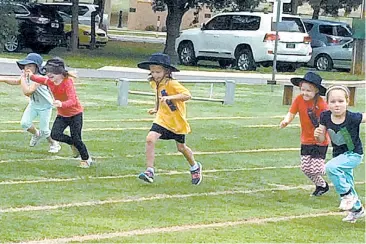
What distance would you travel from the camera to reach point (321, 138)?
8344mm

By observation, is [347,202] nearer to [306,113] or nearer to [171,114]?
[306,113]

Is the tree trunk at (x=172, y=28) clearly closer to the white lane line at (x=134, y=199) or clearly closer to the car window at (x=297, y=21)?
the car window at (x=297, y=21)

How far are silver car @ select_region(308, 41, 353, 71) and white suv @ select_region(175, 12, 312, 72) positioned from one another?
2.54m

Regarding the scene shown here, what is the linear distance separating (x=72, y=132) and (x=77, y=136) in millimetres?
85

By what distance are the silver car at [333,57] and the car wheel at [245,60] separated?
12.4ft

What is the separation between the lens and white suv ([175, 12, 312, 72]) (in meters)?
29.4

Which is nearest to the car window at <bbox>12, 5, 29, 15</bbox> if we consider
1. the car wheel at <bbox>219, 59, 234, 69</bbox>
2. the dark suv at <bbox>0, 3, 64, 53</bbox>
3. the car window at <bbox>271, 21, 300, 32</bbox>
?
the dark suv at <bbox>0, 3, 64, 53</bbox>

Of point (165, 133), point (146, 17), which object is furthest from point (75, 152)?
point (146, 17)

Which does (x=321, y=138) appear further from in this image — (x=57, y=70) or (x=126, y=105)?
(x=126, y=105)

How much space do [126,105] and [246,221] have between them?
9606mm

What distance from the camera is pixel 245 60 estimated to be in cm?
3009

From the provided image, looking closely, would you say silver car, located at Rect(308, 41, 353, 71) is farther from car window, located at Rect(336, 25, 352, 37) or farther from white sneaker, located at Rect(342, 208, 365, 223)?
white sneaker, located at Rect(342, 208, 365, 223)

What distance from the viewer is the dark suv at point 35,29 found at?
106 ft

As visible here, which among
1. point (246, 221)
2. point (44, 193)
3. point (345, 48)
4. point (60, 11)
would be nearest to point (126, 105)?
point (44, 193)
